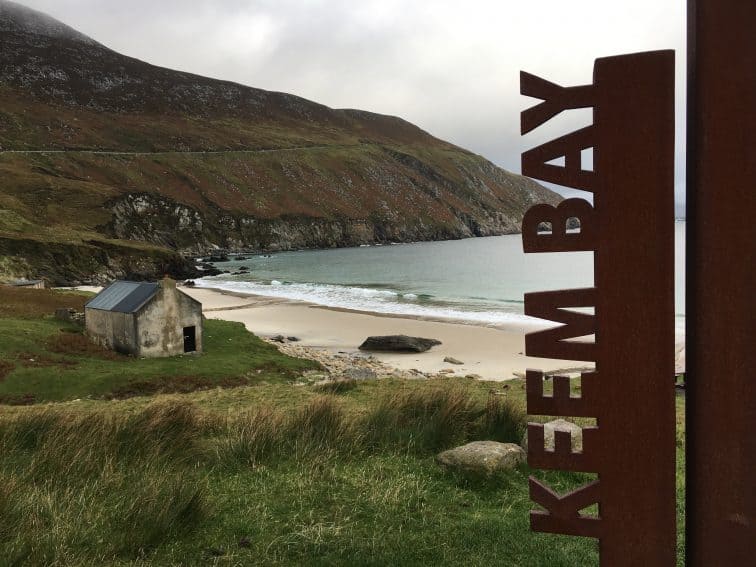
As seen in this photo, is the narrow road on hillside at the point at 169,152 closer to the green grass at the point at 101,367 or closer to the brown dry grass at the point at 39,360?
the green grass at the point at 101,367

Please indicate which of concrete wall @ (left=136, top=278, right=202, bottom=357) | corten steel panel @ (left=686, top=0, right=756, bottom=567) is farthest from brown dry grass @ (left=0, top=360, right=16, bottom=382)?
corten steel panel @ (left=686, top=0, right=756, bottom=567)

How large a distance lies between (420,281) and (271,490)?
54664mm

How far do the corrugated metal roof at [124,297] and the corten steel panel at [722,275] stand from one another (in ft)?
67.0

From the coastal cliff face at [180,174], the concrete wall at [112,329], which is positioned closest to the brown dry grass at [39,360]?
the concrete wall at [112,329]

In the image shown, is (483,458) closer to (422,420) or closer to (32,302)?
(422,420)

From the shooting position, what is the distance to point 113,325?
68.4 ft

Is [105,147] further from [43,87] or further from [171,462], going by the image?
[171,462]

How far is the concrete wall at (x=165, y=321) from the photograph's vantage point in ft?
66.4

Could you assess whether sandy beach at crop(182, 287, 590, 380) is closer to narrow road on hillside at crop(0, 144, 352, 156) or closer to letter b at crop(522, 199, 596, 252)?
letter b at crop(522, 199, 596, 252)

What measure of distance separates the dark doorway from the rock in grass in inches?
685

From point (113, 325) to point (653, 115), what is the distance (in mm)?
21702

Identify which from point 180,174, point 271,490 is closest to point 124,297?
point 271,490

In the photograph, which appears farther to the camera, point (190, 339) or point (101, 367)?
point (190, 339)

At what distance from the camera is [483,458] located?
17.4 feet
